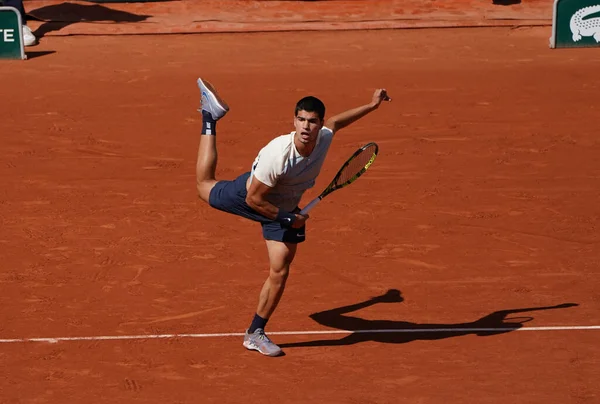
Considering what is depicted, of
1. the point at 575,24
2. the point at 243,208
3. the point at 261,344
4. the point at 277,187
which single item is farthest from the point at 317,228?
the point at 575,24

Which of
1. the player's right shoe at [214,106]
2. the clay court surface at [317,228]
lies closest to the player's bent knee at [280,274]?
the clay court surface at [317,228]

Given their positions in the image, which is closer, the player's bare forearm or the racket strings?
the player's bare forearm

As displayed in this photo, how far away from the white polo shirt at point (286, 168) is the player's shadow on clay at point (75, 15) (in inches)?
593

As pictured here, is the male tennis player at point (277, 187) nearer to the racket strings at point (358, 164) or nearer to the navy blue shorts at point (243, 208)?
the navy blue shorts at point (243, 208)

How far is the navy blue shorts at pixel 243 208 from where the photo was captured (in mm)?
9797

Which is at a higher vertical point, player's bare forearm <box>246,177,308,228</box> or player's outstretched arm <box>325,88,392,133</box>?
player's outstretched arm <box>325,88,392,133</box>

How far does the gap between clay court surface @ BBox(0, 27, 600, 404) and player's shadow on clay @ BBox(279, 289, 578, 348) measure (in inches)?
1.2

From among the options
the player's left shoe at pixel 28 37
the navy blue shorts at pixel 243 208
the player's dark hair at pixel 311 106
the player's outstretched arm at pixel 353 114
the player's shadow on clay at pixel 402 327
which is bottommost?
the player's shadow on clay at pixel 402 327

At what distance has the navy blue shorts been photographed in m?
9.80

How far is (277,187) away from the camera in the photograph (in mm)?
9789

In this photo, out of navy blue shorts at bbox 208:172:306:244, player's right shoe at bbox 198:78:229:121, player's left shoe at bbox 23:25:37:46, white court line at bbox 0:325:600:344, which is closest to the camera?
navy blue shorts at bbox 208:172:306:244

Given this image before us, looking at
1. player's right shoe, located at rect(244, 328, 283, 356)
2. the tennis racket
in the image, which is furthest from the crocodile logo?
player's right shoe, located at rect(244, 328, 283, 356)

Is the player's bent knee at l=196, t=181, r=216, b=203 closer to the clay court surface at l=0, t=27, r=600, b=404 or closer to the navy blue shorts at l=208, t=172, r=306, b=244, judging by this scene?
the navy blue shorts at l=208, t=172, r=306, b=244

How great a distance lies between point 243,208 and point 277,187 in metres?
0.47
